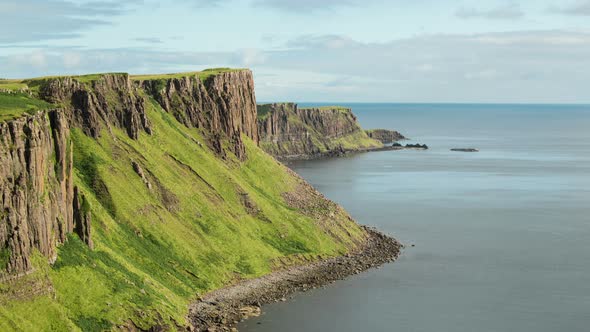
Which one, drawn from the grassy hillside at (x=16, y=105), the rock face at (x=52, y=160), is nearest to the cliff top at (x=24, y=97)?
the grassy hillside at (x=16, y=105)

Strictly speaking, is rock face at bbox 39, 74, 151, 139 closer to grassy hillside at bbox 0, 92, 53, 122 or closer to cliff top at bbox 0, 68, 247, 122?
cliff top at bbox 0, 68, 247, 122

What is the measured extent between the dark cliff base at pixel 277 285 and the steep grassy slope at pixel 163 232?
9.40ft

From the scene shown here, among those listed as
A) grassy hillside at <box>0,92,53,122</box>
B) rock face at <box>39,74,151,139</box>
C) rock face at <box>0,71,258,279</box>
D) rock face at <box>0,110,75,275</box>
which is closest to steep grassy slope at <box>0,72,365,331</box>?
rock face at <box>39,74,151,139</box>

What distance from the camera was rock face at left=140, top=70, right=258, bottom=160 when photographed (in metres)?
183

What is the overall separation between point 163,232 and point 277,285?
2220 cm

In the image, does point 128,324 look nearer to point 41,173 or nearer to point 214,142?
point 41,173

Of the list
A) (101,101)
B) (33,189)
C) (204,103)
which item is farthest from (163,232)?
(204,103)

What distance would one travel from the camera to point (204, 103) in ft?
623

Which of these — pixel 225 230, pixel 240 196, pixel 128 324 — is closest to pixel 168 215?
pixel 225 230

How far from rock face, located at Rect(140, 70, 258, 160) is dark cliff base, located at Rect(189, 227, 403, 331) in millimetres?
44349

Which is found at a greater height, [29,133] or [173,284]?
[29,133]

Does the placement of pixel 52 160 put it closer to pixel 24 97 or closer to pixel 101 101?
pixel 24 97

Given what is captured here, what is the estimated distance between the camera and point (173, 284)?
4963 inches

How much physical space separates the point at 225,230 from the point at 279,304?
27.2m
